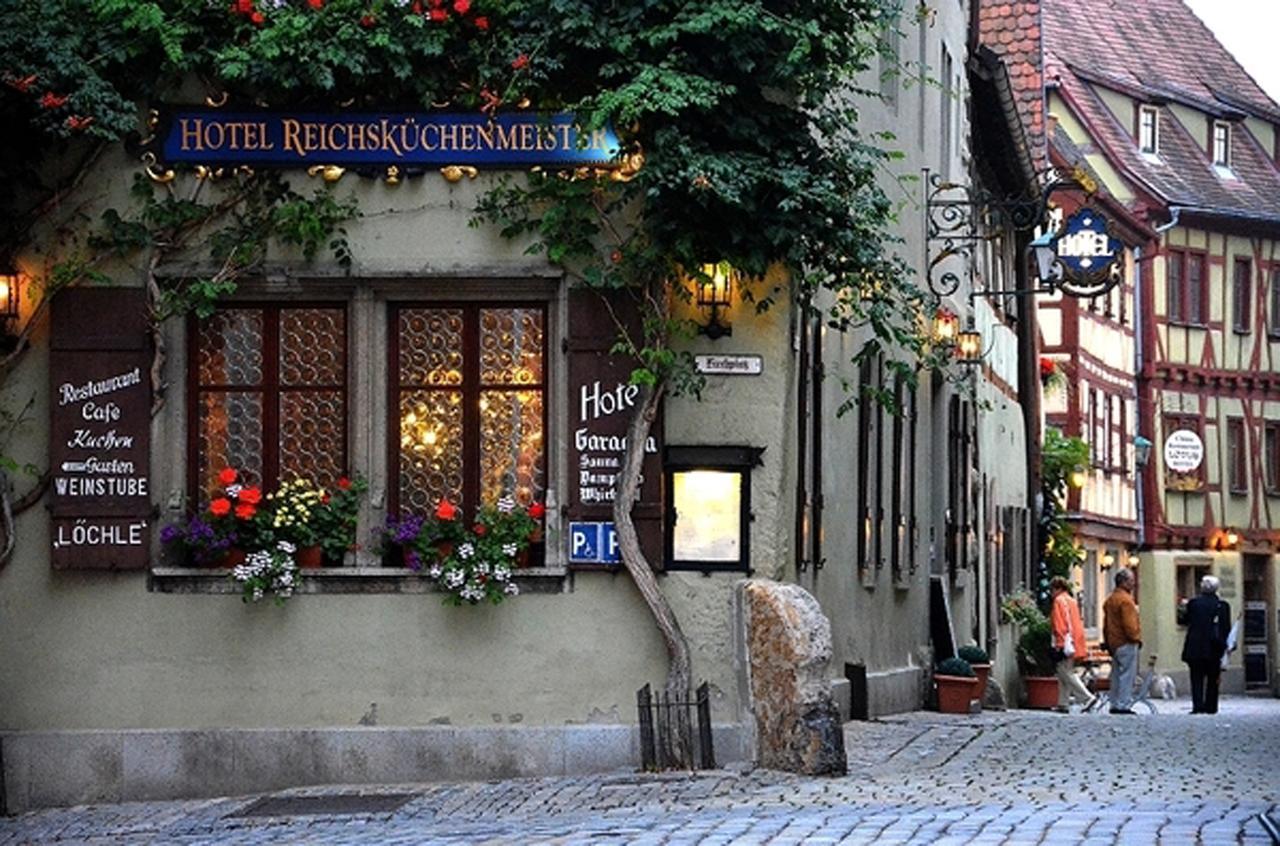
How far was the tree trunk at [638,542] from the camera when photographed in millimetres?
17750

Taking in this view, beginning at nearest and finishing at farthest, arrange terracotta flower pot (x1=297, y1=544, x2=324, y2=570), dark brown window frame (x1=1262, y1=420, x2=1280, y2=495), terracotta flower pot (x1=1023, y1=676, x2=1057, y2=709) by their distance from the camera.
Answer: terracotta flower pot (x1=297, y1=544, x2=324, y2=570)
terracotta flower pot (x1=1023, y1=676, x2=1057, y2=709)
dark brown window frame (x1=1262, y1=420, x2=1280, y2=495)

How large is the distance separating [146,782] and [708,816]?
15.4ft

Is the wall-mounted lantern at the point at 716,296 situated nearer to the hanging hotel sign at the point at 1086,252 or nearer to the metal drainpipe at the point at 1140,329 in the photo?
the hanging hotel sign at the point at 1086,252

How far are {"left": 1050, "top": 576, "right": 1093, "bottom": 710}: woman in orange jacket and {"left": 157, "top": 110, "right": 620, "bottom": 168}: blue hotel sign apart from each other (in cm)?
1573

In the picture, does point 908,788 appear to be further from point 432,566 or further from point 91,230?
point 91,230

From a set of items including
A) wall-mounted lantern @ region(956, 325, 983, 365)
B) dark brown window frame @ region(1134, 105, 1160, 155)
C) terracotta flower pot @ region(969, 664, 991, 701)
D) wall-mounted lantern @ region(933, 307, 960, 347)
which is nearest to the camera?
wall-mounted lantern @ region(933, 307, 960, 347)

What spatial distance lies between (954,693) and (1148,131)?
34.2 metres

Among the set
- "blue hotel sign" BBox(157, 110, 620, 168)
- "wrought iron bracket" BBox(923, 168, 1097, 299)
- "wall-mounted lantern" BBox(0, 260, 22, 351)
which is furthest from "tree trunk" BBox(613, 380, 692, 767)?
"wall-mounted lantern" BBox(0, 260, 22, 351)

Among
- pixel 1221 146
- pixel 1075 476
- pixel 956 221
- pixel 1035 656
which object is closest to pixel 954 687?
Result: pixel 956 221

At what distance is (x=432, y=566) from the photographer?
1794 cm

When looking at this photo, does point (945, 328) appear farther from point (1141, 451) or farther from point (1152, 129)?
point (1152, 129)

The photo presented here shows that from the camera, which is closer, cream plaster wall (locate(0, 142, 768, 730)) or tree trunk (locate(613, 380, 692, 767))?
tree trunk (locate(613, 380, 692, 767))

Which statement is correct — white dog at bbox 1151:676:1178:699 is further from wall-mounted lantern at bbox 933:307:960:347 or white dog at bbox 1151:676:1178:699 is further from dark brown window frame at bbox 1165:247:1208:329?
wall-mounted lantern at bbox 933:307:960:347

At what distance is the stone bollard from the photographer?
1714 cm
